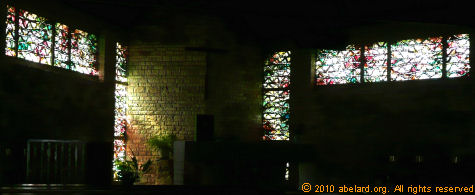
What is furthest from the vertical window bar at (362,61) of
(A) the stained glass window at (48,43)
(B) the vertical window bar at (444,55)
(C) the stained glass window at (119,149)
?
(A) the stained glass window at (48,43)

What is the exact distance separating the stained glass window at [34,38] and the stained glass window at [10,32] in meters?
0.15

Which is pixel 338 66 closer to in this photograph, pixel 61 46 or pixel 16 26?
pixel 61 46

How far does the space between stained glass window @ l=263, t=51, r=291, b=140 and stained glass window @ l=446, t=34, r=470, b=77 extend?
339cm

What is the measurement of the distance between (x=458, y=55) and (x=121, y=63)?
6629mm

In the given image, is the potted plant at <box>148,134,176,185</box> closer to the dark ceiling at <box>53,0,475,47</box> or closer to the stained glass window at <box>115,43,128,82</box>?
the stained glass window at <box>115,43,128,82</box>

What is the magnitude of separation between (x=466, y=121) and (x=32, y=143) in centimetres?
696

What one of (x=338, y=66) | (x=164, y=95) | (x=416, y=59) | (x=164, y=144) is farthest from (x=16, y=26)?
(x=416, y=59)

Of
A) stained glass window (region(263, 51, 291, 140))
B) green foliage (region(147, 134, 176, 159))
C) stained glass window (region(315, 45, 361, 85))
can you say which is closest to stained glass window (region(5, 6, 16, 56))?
green foliage (region(147, 134, 176, 159))

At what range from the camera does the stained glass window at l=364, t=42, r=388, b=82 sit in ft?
30.1

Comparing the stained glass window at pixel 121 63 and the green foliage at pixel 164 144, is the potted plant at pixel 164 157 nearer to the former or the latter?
the green foliage at pixel 164 144

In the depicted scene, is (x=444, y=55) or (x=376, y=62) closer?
(x=444, y=55)

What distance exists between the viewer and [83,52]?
29.8ft

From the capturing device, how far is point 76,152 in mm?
7379

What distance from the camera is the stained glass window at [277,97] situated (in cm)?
1046
